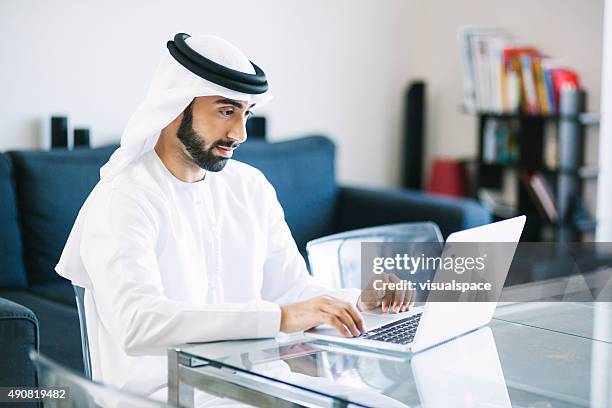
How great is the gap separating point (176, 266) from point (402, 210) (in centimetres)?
214

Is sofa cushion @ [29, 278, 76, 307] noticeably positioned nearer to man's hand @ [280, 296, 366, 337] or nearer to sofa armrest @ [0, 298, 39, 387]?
sofa armrest @ [0, 298, 39, 387]

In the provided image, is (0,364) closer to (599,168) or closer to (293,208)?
(293,208)

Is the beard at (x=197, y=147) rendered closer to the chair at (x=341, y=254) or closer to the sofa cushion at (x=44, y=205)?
the chair at (x=341, y=254)

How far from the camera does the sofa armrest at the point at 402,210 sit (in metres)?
3.89

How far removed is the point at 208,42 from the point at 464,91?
10.9 ft

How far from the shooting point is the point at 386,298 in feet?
6.34

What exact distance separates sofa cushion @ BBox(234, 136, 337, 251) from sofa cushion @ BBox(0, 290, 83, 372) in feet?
3.66

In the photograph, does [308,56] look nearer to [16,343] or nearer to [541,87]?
[541,87]

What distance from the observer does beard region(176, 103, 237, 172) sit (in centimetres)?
209

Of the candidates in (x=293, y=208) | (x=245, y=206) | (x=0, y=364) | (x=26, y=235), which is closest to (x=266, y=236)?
(x=245, y=206)

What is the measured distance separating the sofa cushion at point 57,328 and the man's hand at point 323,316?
1056mm

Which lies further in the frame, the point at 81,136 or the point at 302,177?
the point at 302,177

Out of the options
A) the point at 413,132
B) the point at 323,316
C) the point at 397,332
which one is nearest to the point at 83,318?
the point at 323,316

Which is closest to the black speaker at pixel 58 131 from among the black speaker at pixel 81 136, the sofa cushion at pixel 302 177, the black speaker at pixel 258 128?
the black speaker at pixel 81 136
